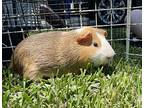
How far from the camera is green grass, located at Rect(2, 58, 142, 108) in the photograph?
7.14 feet

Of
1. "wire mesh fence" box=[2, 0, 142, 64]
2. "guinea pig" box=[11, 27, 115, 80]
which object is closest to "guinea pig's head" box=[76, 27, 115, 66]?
"guinea pig" box=[11, 27, 115, 80]

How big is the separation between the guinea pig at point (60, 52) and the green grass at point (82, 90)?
0.07 m

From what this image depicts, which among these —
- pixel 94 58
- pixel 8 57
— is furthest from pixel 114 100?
pixel 8 57

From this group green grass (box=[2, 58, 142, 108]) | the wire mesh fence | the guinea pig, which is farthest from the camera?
the wire mesh fence

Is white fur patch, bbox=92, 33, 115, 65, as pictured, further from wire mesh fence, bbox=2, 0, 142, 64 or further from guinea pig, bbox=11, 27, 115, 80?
wire mesh fence, bbox=2, 0, 142, 64

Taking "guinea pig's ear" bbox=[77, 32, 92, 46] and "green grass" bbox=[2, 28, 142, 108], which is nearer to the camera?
"green grass" bbox=[2, 28, 142, 108]

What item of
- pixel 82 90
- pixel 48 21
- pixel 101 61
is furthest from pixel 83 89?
pixel 48 21

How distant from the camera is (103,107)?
6.86ft

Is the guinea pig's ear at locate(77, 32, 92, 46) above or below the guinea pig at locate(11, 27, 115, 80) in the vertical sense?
above

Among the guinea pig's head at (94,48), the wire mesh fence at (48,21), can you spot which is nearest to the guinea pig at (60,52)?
the guinea pig's head at (94,48)

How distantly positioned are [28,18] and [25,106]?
57.0 inches

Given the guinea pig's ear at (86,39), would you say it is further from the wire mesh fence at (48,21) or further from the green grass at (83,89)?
the wire mesh fence at (48,21)

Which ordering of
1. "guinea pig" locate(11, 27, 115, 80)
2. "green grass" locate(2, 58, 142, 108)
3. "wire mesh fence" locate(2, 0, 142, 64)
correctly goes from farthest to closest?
"wire mesh fence" locate(2, 0, 142, 64), "guinea pig" locate(11, 27, 115, 80), "green grass" locate(2, 58, 142, 108)

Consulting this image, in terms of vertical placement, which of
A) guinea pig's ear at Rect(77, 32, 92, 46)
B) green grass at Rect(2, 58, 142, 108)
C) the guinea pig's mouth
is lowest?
green grass at Rect(2, 58, 142, 108)
